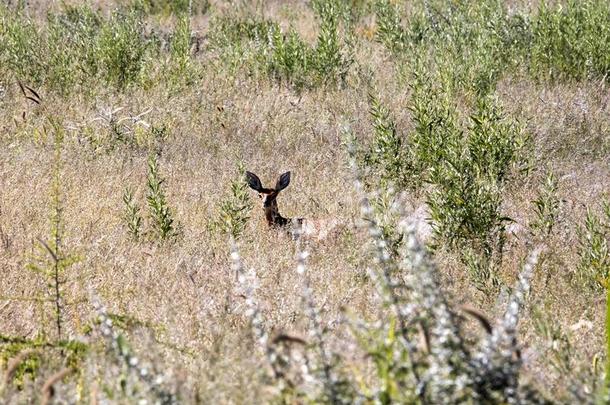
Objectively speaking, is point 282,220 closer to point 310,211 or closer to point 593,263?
point 310,211

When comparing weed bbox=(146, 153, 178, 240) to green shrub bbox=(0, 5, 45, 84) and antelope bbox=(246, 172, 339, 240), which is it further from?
green shrub bbox=(0, 5, 45, 84)

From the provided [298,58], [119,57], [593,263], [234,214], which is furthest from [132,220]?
[298,58]

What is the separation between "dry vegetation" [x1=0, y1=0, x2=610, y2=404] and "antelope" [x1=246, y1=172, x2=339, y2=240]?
0.39 feet

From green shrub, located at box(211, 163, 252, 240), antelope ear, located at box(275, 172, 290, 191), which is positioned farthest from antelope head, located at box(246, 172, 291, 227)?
green shrub, located at box(211, 163, 252, 240)

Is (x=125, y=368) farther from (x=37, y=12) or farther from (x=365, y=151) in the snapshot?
(x=37, y=12)

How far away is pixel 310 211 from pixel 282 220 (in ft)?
2.41

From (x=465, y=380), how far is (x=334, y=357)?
375mm

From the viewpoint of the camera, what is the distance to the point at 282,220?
688 cm

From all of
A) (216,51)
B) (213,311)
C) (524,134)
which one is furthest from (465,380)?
(216,51)

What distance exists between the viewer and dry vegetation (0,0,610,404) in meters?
2.71

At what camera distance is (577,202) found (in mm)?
7242

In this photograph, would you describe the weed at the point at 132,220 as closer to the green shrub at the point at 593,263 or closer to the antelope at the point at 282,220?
the antelope at the point at 282,220

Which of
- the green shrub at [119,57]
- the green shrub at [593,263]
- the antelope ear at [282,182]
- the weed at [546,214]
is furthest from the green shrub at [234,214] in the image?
the green shrub at [119,57]

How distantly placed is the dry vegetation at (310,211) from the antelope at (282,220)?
0.39 feet
